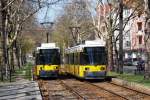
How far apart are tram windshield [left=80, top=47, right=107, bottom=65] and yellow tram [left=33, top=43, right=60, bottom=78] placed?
4121 millimetres

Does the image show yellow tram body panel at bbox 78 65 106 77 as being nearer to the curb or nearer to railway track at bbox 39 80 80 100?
the curb

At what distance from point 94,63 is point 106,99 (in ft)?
46.8

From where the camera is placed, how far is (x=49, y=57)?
4188cm

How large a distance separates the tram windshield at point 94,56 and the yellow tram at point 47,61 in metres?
4.12

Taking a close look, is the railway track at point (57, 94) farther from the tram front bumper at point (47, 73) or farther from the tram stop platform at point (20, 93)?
the tram front bumper at point (47, 73)

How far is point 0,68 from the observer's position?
1559 inches

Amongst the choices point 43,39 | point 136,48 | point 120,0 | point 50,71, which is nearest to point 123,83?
point 50,71

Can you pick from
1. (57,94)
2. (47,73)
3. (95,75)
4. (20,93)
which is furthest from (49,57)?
(20,93)

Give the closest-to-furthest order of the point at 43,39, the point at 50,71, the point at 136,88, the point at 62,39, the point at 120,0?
the point at 136,88, the point at 50,71, the point at 120,0, the point at 62,39, the point at 43,39

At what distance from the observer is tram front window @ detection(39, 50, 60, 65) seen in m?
41.7

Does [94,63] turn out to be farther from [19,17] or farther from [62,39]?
[62,39]

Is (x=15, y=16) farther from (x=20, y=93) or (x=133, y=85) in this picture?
(x=20, y=93)

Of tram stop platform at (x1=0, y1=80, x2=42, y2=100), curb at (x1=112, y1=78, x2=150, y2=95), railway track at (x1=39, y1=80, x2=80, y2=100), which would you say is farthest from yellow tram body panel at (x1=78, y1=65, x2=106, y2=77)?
tram stop platform at (x1=0, y1=80, x2=42, y2=100)

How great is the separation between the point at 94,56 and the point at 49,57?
524 cm
